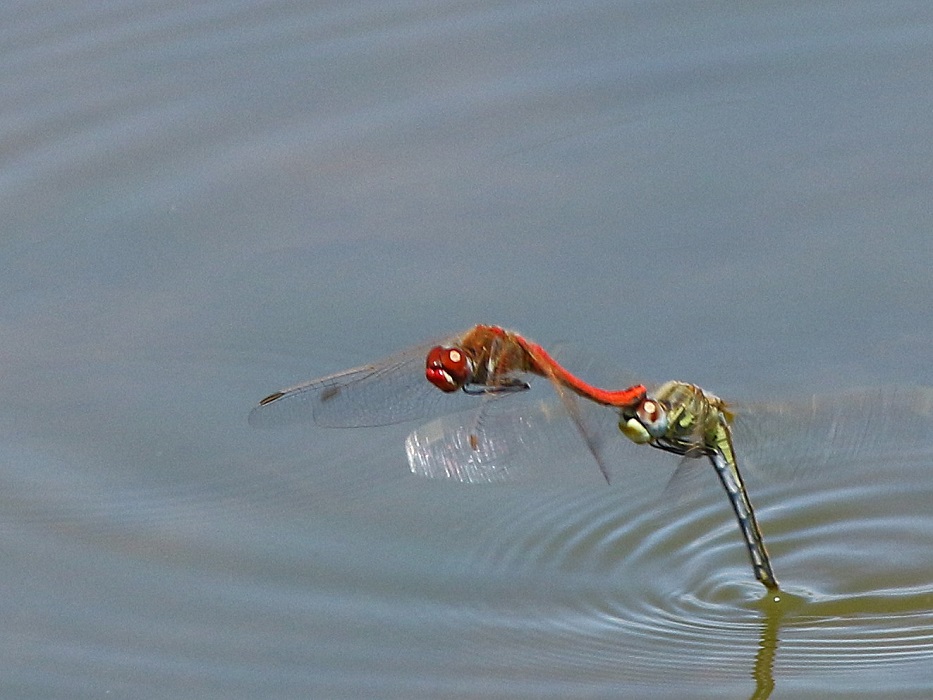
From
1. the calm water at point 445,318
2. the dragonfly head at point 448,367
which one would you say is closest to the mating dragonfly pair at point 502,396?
the dragonfly head at point 448,367

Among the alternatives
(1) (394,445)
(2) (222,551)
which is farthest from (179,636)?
(1) (394,445)

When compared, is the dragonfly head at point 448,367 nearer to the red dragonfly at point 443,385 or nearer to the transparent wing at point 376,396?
the red dragonfly at point 443,385

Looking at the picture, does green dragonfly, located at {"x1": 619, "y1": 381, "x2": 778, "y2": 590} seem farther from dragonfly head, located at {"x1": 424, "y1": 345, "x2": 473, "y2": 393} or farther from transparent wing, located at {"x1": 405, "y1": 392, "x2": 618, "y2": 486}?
dragonfly head, located at {"x1": 424, "y1": 345, "x2": 473, "y2": 393}

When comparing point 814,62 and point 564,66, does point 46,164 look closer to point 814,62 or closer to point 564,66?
point 564,66

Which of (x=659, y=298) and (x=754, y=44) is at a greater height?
(x=754, y=44)

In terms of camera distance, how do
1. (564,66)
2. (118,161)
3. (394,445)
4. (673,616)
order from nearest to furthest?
(673,616) → (394,445) → (118,161) → (564,66)

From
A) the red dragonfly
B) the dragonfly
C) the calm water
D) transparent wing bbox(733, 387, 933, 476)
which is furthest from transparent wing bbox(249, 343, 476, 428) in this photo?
transparent wing bbox(733, 387, 933, 476)
